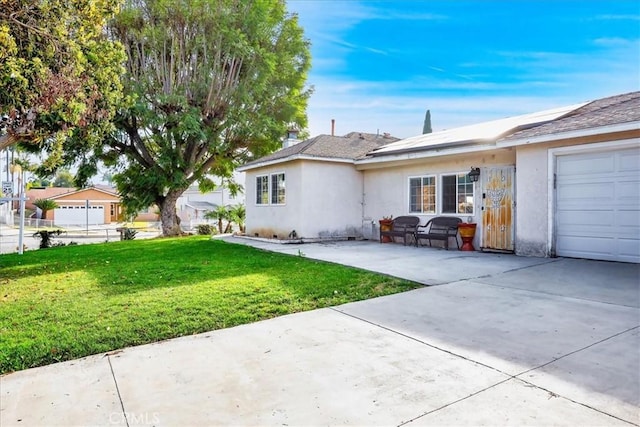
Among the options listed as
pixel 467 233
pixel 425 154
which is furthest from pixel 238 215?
pixel 467 233

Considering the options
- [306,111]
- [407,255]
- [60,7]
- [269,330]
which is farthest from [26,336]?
[306,111]

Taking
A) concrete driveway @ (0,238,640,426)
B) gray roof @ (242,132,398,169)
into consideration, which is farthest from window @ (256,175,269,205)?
concrete driveway @ (0,238,640,426)

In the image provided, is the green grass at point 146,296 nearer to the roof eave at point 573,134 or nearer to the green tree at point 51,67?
the green tree at point 51,67

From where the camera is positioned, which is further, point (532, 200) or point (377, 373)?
point (532, 200)

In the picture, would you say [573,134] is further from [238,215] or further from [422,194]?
[238,215]

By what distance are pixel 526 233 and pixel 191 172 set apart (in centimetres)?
1556

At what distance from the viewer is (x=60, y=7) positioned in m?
7.33

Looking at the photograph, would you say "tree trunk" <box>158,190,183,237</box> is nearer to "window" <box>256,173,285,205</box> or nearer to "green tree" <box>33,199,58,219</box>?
"window" <box>256,173,285,205</box>

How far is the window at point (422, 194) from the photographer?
1247 centimetres

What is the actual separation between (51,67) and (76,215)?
4947 cm

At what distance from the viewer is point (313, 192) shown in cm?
1356

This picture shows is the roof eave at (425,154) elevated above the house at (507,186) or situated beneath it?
elevated above

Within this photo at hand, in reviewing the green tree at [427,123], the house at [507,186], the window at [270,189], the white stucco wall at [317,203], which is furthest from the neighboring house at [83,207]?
the house at [507,186]

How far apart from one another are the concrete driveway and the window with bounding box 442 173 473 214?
620 centimetres
